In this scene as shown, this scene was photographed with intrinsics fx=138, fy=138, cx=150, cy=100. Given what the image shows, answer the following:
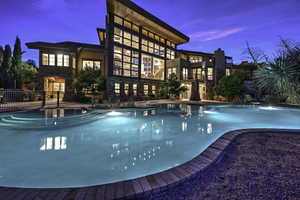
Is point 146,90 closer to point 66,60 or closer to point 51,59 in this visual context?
point 66,60

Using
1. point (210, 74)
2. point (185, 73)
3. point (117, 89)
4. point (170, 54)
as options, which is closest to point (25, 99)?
point (117, 89)

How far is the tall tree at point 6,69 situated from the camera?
763 inches

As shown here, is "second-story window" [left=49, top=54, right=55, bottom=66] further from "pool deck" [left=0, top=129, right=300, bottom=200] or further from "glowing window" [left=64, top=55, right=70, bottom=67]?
"pool deck" [left=0, top=129, right=300, bottom=200]

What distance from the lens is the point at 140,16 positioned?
56.9 ft

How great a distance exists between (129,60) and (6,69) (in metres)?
18.8

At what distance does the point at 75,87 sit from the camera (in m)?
14.1

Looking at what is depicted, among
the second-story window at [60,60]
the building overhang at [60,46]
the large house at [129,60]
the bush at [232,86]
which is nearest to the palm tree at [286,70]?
the bush at [232,86]

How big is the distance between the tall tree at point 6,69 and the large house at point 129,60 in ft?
26.5

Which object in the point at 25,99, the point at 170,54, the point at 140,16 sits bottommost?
the point at 25,99

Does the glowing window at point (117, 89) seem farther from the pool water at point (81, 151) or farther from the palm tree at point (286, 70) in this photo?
the palm tree at point (286, 70)

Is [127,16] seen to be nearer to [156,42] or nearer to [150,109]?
[156,42]

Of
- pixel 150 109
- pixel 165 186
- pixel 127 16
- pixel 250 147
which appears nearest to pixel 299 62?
pixel 250 147

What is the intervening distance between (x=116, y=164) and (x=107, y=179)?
0.58m

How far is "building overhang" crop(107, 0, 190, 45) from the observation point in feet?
49.7
